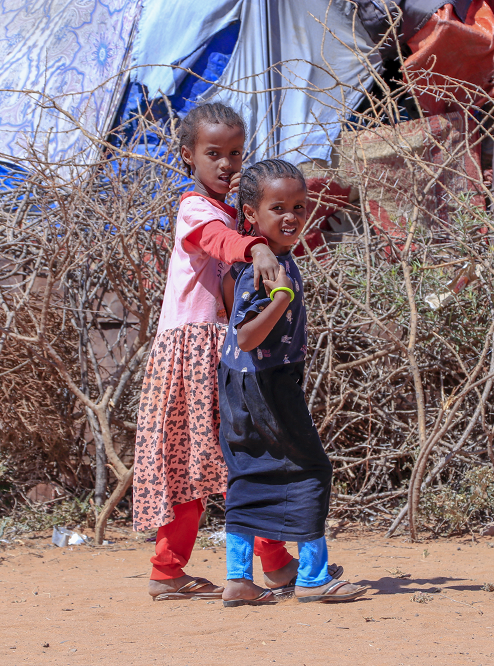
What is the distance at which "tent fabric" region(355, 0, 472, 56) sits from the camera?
5.12 meters

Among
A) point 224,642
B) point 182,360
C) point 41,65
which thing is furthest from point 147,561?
point 41,65

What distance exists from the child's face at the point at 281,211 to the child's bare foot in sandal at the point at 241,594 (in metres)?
1.03

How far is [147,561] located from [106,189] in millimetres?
2141

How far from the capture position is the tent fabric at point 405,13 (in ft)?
16.8

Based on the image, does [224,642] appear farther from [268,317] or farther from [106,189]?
[106,189]

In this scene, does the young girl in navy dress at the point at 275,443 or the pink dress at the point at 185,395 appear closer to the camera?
the young girl in navy dress at the point at 275,443

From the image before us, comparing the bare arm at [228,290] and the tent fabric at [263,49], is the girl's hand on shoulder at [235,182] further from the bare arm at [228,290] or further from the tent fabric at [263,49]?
the tent fabric at [263,49]

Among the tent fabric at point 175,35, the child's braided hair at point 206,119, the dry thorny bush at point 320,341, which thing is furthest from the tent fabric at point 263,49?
the child's braided hair at point 206,119

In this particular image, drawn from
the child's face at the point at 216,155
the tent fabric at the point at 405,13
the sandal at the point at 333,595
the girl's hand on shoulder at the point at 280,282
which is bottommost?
the sandal at the point at 333,595

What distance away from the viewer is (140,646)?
5.73 feet

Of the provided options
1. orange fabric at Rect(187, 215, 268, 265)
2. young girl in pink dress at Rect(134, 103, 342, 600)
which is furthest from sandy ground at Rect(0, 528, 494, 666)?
orange fabric at Rect(187, 215, 268, 265)

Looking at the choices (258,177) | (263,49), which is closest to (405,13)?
(263,49)

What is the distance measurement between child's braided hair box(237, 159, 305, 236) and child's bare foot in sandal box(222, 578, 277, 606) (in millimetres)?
1073

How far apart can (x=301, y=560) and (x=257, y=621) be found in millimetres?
238
